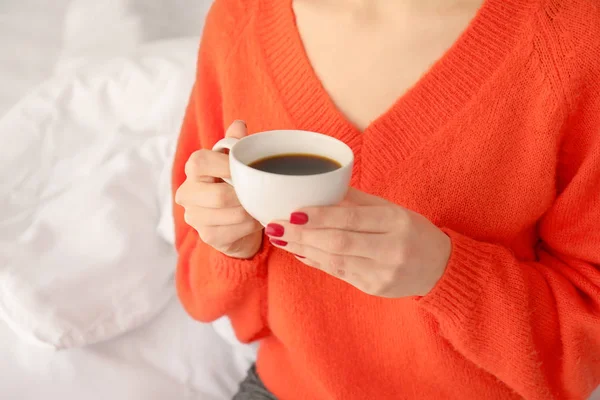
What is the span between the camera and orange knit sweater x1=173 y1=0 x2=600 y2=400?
0.67 m

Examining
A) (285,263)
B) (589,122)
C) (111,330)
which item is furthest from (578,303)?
(111,330)

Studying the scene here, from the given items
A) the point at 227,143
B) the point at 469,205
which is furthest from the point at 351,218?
the point at 469,205

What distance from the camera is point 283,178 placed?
1.46 feet

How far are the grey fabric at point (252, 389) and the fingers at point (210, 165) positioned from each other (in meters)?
0.51

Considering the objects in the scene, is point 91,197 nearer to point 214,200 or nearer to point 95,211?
point 95,211

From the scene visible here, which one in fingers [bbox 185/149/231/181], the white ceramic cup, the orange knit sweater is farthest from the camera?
the orange knit sweater

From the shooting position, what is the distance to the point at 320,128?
2.40 ft

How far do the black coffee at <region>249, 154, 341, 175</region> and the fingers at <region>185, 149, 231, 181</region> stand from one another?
48 millimetres

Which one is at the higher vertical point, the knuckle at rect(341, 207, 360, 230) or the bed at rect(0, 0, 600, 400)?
the knuckle at rect(341, 207, 360, 230)

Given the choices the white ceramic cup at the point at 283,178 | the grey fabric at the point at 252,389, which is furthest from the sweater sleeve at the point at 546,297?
the grey fabric at the point at 252,389

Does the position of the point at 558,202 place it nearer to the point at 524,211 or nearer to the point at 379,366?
the point at 524,211

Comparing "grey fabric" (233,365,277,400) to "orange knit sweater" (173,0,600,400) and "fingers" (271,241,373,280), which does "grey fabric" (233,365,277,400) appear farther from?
"fingers" (271,241,373,280)

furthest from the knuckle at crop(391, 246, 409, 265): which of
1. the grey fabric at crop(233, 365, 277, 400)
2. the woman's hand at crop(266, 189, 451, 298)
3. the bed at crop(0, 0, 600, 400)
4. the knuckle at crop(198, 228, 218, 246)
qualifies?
the bed at crop(0, 0, 600, 400)

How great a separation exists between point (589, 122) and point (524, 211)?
14 cm
